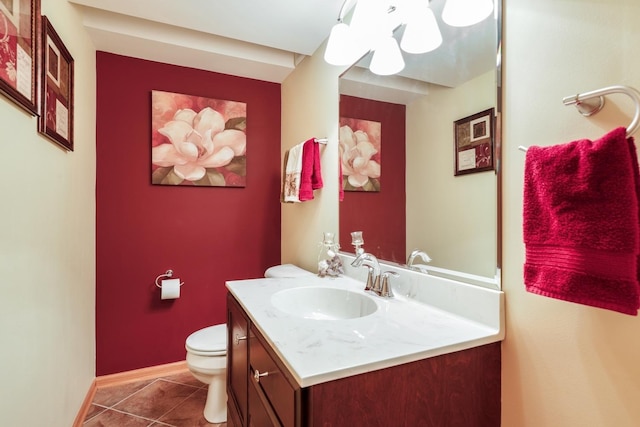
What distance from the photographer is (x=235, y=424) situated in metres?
1.37

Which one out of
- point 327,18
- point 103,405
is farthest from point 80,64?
point 103,405

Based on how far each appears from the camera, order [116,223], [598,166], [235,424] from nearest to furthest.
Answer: [598,166]
[235,424]
[116,223]

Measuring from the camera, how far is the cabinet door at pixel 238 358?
3.85 feet

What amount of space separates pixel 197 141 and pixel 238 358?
158cm

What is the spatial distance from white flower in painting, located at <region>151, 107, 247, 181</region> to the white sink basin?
1.34m

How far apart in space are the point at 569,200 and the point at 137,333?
2.49m

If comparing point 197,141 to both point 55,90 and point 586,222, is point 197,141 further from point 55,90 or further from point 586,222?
point 586,222

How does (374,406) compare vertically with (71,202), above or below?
below

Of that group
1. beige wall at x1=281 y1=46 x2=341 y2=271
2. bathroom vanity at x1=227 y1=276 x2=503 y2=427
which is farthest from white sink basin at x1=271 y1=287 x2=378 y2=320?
beige wall at x1=281 y1=46 x2=341 y2=271

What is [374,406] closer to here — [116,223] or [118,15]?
[116,223]

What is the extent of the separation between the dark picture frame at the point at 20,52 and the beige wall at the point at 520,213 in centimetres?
147

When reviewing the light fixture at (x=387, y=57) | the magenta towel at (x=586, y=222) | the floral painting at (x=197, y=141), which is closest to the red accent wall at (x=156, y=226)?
the floral painting at (x=197, y=141)

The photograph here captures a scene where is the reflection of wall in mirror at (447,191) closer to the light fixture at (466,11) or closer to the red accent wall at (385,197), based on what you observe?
the red accent wall at (385,197)

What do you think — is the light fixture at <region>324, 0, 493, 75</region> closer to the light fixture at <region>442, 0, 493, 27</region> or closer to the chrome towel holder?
the light fixture at <region>442, 0, 493, 27</region>
